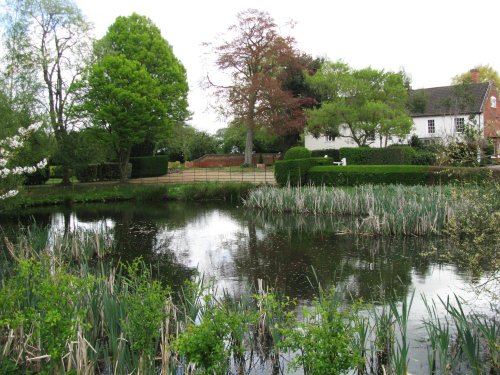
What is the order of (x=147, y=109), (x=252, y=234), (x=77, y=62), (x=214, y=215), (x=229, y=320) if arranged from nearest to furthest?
(x=229, y=320) < (x=252, y=234) < (x=214, y=215) < (x=77, y=62) < (x=147, y=109)

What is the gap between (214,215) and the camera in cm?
1886

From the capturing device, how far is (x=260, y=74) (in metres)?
38.8

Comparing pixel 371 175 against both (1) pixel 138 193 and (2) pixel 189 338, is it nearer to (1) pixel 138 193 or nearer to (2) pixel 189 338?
(1) pixel 138 193

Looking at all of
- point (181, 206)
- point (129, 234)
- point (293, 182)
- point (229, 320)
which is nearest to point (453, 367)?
point (229, 320)

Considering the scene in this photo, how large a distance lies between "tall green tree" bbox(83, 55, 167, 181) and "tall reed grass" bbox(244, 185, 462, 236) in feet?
46.2

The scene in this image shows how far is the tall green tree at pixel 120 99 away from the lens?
28.9 metres

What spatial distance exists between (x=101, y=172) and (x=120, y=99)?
8068 millimetres

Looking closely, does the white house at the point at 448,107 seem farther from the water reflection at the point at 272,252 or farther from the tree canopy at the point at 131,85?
the water reflection at the point at 272,252

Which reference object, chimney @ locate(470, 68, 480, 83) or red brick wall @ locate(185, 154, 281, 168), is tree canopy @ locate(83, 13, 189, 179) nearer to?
red brick wall @ locate(185, 154, 281, 168)

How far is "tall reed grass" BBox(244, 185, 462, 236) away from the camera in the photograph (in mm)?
11969

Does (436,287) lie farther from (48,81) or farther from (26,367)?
(48,81)

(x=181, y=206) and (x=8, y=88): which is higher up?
(x=8, y=88)

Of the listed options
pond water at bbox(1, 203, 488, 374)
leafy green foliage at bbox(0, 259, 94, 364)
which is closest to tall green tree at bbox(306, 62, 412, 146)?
pond water at bbox(1, 203, 488, 374)

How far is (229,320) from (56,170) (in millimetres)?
33555
